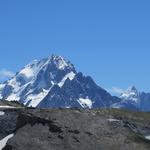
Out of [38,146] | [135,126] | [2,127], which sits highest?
[135,126]

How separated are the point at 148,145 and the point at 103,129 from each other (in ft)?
12.4

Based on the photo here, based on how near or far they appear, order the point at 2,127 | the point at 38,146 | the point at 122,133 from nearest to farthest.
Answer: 1. the point at 38,146
2. the point at 122,133
3. the point at 2,127

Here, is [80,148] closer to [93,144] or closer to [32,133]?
[93,144]

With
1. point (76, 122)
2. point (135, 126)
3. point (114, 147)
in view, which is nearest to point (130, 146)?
point (114, 147)

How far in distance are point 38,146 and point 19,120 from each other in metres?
4.16

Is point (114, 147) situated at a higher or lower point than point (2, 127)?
lower

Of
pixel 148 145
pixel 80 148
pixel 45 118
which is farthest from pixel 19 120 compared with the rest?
pixel 148 145

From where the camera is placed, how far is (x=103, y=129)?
37.6 m

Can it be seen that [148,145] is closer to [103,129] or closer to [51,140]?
[103,129]

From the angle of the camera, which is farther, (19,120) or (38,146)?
(19,120)

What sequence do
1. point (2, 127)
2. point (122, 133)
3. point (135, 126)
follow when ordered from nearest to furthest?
1. point (122, 133)
2. point (2, 127)
3. point (135, 126)

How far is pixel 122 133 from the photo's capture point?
39219 mm

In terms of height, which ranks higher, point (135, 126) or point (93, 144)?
point (135, 126)

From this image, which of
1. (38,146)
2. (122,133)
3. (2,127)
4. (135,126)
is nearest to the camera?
(38,146)
